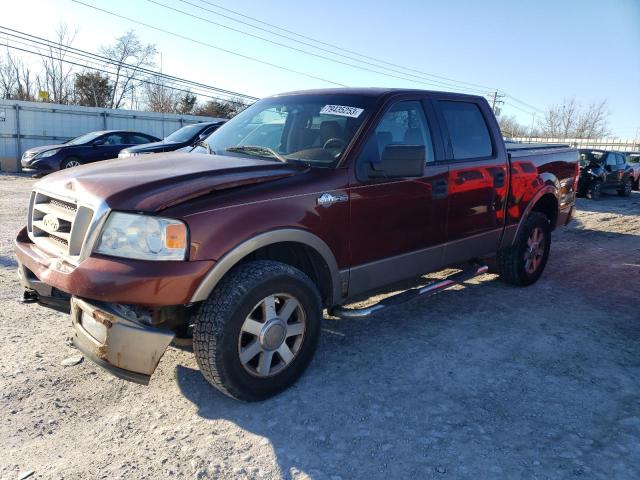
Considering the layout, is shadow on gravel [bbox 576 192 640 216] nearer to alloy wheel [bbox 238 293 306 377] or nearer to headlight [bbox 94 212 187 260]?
alloy wheel [bbox 238 293 306 377]

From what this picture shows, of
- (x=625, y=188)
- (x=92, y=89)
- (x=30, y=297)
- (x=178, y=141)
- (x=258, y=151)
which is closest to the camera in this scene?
(x=30, y=297)

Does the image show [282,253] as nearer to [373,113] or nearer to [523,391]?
[373,113]

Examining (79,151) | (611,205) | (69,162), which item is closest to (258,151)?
(69,162)

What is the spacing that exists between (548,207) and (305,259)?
12.1 feet

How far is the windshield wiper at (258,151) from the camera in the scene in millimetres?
3609

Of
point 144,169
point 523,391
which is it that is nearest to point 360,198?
point 144,169

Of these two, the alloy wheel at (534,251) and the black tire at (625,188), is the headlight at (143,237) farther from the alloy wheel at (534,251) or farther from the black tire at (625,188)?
the black tire at (625,188)

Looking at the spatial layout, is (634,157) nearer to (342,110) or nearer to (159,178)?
(342,110)

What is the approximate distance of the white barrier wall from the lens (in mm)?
19547

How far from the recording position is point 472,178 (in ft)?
14.6

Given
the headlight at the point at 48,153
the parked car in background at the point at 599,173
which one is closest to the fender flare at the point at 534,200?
the parked car in background at the point at 599,173

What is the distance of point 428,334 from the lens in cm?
423

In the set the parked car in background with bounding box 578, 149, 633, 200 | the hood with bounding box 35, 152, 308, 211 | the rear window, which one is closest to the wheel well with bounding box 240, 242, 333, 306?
the hood with bounding box 35, 152, 308, 211

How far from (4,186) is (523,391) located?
14164 millimetres
